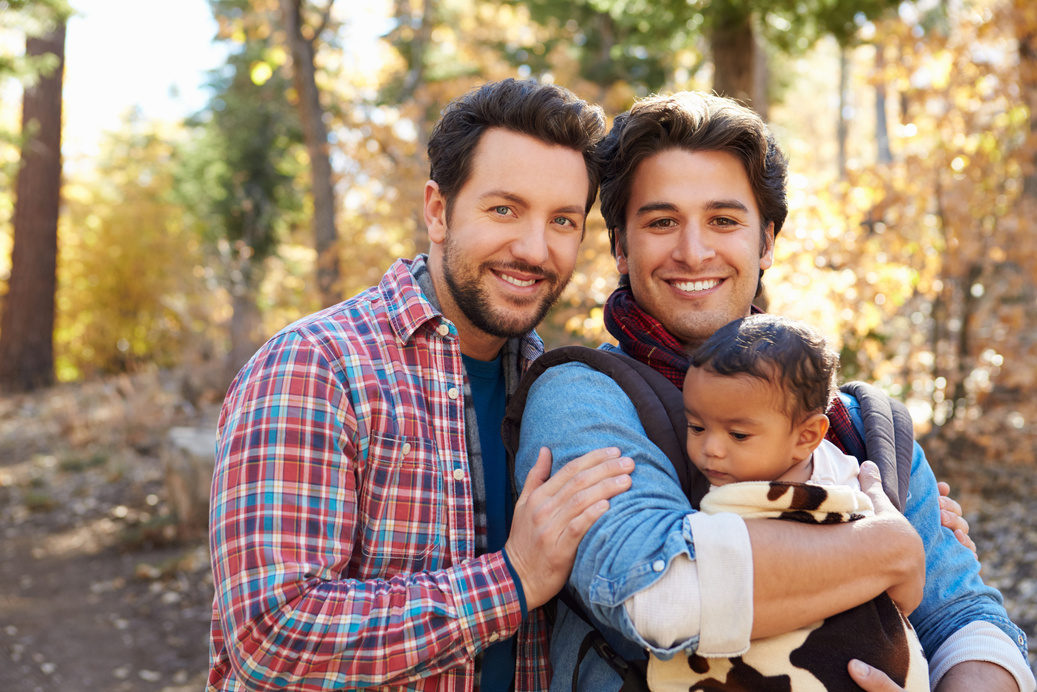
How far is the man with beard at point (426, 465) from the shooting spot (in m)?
1.52

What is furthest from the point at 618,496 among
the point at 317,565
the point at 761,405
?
the point at 317,565

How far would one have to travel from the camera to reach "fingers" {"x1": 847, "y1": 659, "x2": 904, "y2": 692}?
1457mm

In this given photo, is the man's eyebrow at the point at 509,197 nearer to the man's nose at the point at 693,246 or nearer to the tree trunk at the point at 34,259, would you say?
the man's nose at the point at 693,246

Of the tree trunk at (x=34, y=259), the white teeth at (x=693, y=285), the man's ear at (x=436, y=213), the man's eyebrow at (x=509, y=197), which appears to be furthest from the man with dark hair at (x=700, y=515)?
the tree trunk at (x=34, y=259)

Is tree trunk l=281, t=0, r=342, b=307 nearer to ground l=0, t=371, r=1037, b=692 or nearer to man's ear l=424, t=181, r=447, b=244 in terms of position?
ground l=0, t=371, r=1037, b=692

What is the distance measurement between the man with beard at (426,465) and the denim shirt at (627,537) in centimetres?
5

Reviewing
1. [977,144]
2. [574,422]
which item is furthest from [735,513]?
[977,144]

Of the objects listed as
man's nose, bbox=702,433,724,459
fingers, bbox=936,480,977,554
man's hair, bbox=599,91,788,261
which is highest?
man's hair, bbox=599,91,788,261

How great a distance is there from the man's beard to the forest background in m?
2.42

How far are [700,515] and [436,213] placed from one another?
Answer: 1.15 m

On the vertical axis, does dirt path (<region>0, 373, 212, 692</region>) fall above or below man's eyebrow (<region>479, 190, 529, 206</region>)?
below

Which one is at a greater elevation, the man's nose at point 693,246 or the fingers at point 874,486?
the man's nose at point 693,246

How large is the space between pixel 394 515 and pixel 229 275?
11983 mm

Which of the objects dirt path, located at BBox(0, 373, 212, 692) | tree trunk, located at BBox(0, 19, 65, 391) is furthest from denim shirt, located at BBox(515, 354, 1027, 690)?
tree trunk, located at BBox(0, 19, 65, 391)
